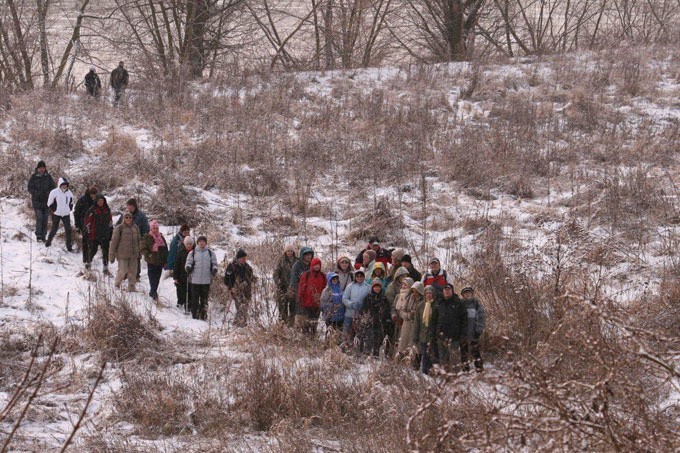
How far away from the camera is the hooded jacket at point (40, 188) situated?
12602 millimetres

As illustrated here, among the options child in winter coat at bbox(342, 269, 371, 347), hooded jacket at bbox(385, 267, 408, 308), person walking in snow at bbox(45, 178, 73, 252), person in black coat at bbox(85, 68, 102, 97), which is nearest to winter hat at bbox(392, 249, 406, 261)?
hooded jacket at bbox(385, 267, 408, 308)

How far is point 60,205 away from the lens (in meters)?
12.4

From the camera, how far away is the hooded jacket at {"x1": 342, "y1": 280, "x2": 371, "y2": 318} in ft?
31.2

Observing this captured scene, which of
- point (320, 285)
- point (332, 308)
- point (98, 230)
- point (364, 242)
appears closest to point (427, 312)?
point (332, 308)

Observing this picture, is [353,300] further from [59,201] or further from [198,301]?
[59,201]

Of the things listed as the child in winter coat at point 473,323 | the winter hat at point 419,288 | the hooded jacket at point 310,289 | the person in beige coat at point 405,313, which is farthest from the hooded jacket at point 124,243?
the child in winter coat at point 473,323

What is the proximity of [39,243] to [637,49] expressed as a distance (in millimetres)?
16870

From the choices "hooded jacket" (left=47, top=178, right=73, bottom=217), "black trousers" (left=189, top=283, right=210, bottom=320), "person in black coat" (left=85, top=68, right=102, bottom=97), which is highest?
"person in black coat" (left=85, top=68, right=102, bottom=97)

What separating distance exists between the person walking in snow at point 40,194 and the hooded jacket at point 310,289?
490 centimetres

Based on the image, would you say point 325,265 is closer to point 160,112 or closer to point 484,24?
point 160,112

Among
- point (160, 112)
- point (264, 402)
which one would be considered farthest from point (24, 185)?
point (264, 402)

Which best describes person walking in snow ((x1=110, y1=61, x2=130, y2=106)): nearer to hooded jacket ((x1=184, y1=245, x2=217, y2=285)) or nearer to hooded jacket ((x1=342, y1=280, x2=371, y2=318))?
hooded jacket ((x1=184, y1=245, x2=217, y2=285))

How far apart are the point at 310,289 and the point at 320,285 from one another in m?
0.13

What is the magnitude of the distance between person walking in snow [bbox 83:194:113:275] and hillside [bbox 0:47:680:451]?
443 millimetres
